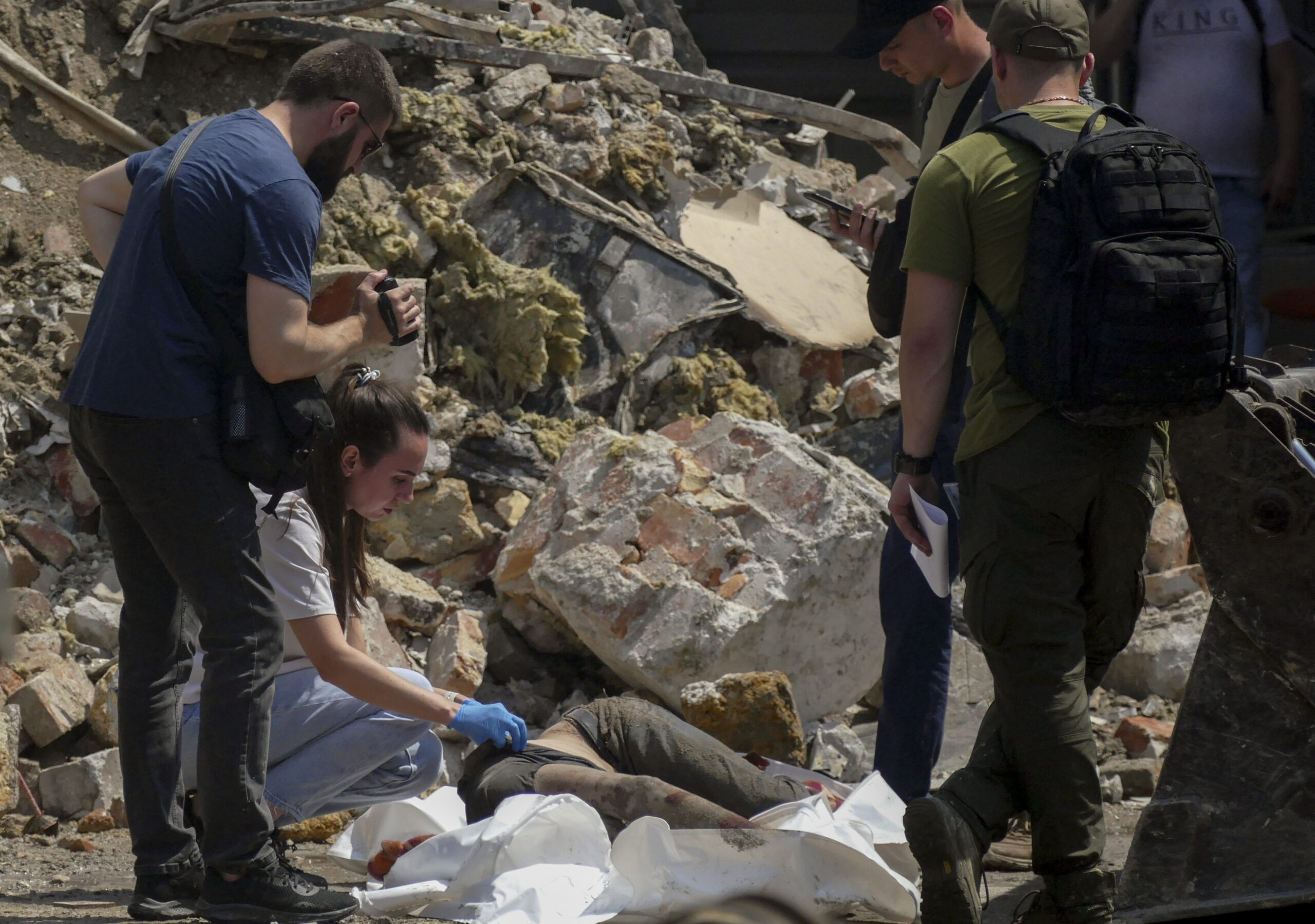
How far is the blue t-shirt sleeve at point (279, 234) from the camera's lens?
2133 millimetres

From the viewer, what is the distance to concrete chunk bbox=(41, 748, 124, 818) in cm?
328

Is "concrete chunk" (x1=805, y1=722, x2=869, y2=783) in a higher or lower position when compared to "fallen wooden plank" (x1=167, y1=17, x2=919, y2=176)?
lower

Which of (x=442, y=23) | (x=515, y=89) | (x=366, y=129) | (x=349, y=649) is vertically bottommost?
(x=349, y=649)

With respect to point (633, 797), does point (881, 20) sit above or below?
above

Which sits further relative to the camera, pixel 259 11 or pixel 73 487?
pixel 259 11

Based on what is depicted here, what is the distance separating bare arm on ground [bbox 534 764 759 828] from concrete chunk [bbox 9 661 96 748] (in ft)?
5.01

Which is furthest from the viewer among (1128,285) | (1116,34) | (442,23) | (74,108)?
(442,23)

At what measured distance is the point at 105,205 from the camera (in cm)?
254

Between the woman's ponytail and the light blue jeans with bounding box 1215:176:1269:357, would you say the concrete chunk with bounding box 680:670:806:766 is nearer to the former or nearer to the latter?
the woman's ponytail

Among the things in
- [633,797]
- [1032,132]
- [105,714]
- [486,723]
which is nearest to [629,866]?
[633,797]

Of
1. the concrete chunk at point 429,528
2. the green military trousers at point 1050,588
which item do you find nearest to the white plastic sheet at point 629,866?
the green military trousers at point 1050,588

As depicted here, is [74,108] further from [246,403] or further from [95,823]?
[246,403]

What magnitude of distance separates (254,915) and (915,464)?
53.3 inches

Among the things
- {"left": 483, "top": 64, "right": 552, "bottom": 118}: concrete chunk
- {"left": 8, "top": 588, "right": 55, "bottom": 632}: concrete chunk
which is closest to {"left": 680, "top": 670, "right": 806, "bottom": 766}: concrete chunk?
{"left": 8, "top": 588, "right": 55, "bottom": 632}: concrete chunk
